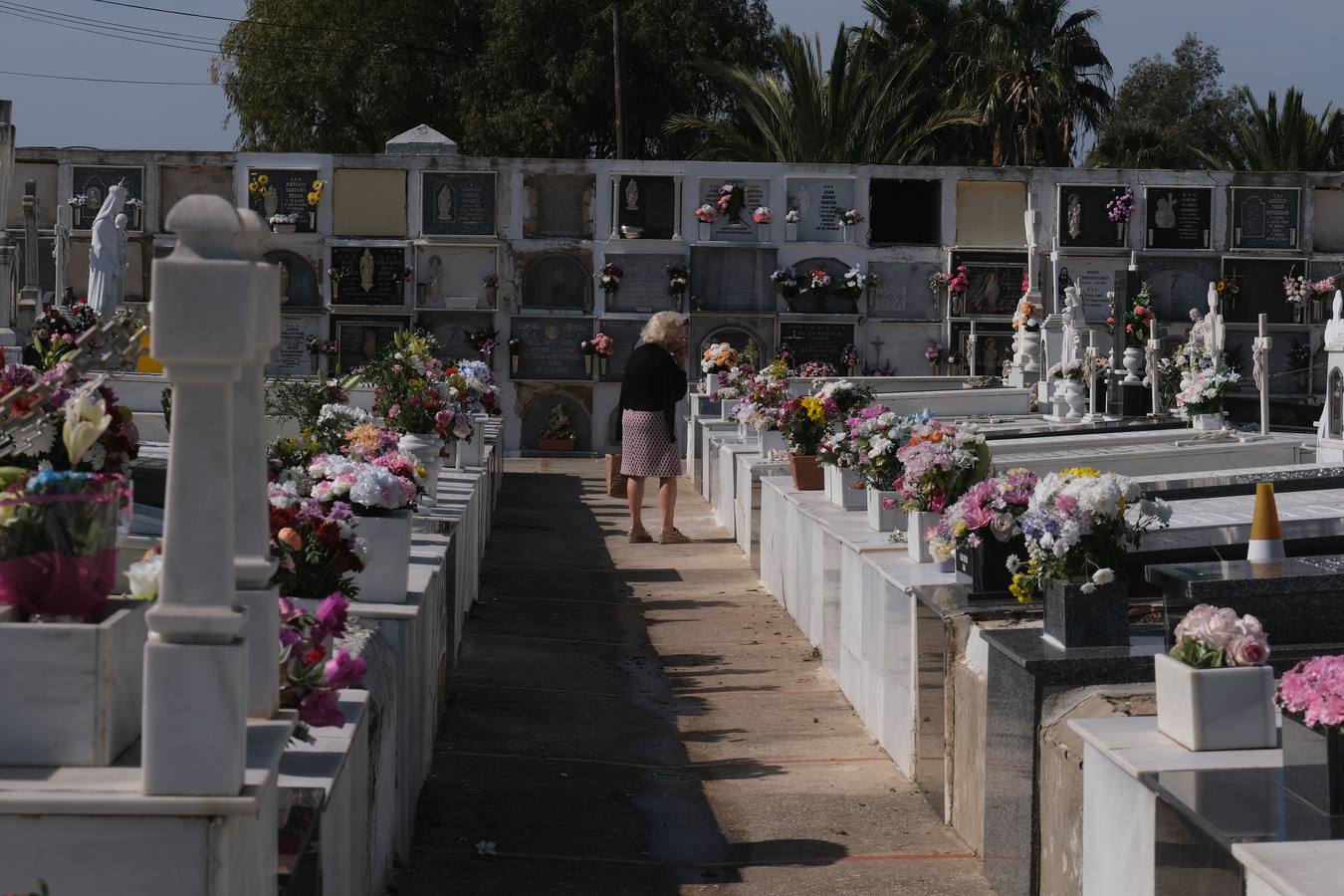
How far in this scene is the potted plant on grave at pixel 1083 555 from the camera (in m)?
4.28

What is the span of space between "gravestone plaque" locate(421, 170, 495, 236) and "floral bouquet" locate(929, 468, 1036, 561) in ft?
48.5

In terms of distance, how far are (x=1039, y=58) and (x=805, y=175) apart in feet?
32.7

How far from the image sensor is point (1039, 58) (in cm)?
2780

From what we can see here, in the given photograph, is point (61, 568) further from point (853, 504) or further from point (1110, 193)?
point (1110, 193)

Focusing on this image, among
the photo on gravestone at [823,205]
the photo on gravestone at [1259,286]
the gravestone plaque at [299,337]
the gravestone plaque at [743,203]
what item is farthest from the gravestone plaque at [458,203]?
the photo on gravestone at [1259,286]

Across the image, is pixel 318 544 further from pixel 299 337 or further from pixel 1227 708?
pixel 299 337

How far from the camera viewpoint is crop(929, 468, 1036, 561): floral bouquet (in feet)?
16.2

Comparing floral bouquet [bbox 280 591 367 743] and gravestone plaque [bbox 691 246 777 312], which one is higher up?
gravestone plaque [bbox 691 246 777 312]

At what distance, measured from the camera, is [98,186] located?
19.3 metres

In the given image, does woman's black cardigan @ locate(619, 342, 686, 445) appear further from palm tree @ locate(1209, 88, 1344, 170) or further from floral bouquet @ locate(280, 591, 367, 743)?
palm tree @ locate(1209, 88, 1344, 170)

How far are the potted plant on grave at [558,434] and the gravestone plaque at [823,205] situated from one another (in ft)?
11.4

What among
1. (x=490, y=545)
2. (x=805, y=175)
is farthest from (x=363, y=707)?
(x=805, y=175)

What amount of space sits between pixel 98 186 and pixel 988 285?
10.3 meters

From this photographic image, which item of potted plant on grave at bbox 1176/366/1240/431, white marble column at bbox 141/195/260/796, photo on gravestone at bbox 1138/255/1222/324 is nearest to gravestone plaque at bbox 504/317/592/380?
photo on gravestone at bbox 1138/255/1222/324
